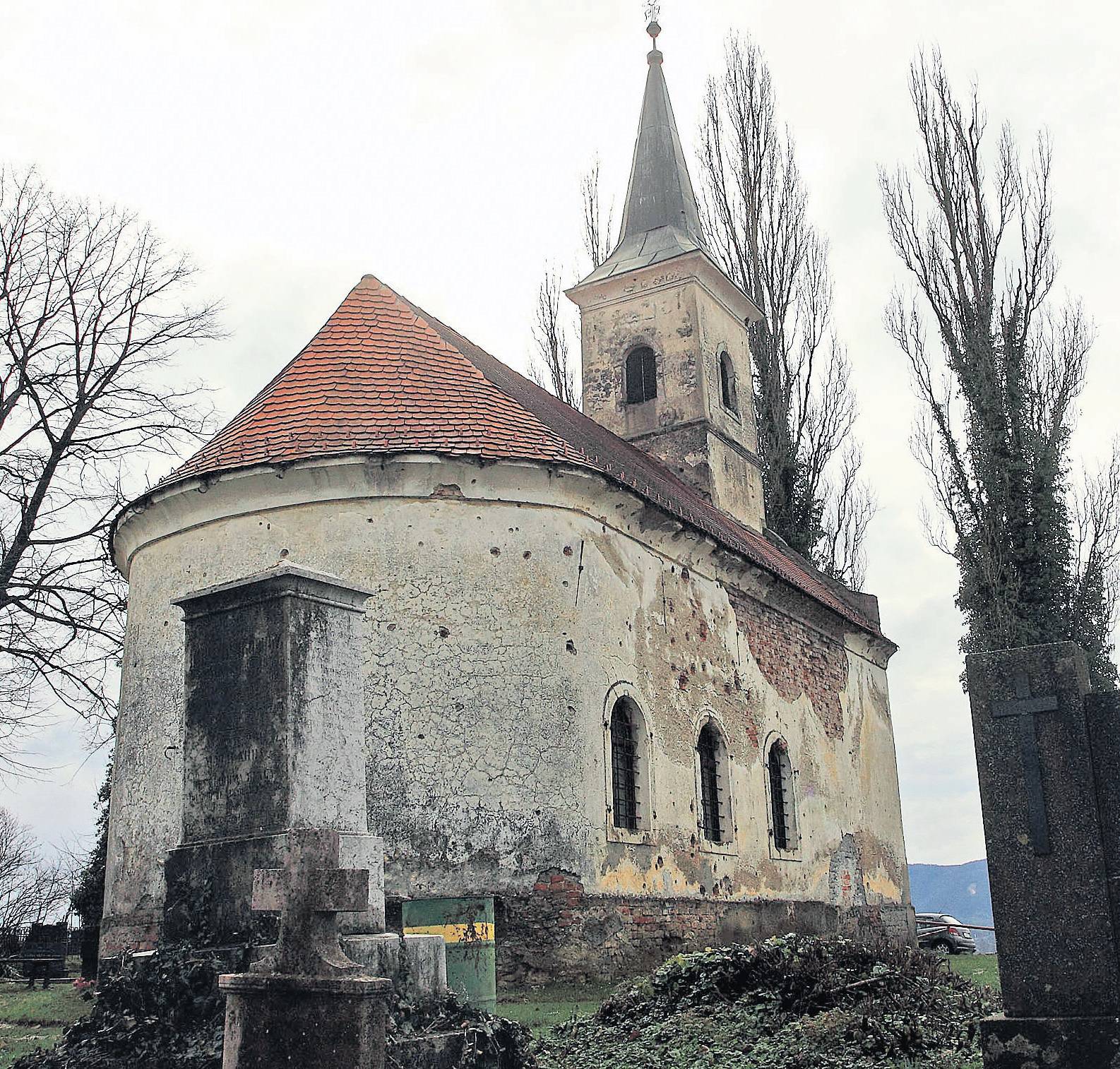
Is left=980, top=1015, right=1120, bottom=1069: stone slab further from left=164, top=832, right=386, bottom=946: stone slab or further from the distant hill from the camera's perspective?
the distant hill

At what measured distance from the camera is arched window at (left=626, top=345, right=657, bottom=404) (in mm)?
23250

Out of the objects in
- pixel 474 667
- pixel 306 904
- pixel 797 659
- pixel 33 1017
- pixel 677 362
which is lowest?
pixel 33 1017

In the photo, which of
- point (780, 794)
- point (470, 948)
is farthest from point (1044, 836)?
point (780, 794)

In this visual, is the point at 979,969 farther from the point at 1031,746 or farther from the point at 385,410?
the point at 385,410

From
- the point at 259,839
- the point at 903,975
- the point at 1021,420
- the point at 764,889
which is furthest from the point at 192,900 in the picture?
the point at 1021,420

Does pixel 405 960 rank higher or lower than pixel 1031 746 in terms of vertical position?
lower

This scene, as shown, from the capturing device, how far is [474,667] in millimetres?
12977

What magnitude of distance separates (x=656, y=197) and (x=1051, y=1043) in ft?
71.3

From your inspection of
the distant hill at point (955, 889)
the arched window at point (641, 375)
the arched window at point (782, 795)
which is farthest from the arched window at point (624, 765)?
the distant hill at point (955, 889)

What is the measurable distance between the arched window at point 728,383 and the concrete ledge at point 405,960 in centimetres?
1833

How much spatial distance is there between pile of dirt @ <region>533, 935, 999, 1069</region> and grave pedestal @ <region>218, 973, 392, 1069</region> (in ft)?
8.00

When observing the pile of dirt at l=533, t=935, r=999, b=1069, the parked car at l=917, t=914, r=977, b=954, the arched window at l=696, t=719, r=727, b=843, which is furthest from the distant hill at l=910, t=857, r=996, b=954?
the pile of dirt at l=533, t=935, r=999, b=1069

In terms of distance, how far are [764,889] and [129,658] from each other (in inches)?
350

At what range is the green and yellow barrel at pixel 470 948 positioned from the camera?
8.38 meters
